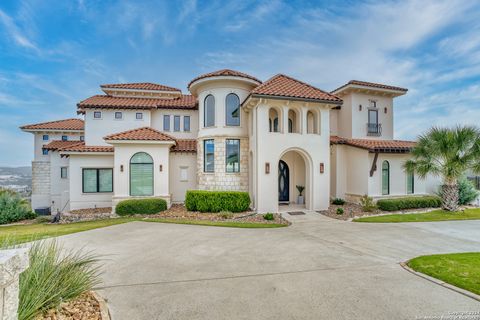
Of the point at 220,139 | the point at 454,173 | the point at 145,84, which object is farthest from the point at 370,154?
the point at 145,84

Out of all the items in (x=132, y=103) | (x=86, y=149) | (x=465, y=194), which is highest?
(x=132, y=103)

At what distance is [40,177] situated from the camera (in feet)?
69.3

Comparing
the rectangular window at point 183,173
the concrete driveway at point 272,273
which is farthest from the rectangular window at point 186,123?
the concrete driveway at point 272,273

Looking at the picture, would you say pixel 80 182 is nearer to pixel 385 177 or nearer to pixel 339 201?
pixel 339 201

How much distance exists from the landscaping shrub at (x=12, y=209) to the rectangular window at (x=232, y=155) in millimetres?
14742

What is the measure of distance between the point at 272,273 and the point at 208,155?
10951 mm

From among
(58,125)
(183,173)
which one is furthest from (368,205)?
(58,125)

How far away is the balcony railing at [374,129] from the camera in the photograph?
17.5m

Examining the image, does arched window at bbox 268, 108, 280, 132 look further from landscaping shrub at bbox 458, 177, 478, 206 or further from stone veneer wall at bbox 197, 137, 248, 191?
landscaping shrub at bbox 458, 177, 478, 206

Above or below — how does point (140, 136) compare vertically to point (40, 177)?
above

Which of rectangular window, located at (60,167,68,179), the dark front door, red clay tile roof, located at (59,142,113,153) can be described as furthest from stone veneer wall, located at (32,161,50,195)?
the dark front door

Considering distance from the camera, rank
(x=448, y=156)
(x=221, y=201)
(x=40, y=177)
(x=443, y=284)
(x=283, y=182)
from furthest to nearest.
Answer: (x=40, y=177) → (x=283, y=182) → (x=221, y=201) → (x=448, y=156) → (x=443, y=284)

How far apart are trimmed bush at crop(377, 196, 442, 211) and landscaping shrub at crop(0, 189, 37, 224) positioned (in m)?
24.4

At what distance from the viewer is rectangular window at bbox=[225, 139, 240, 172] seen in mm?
15031
